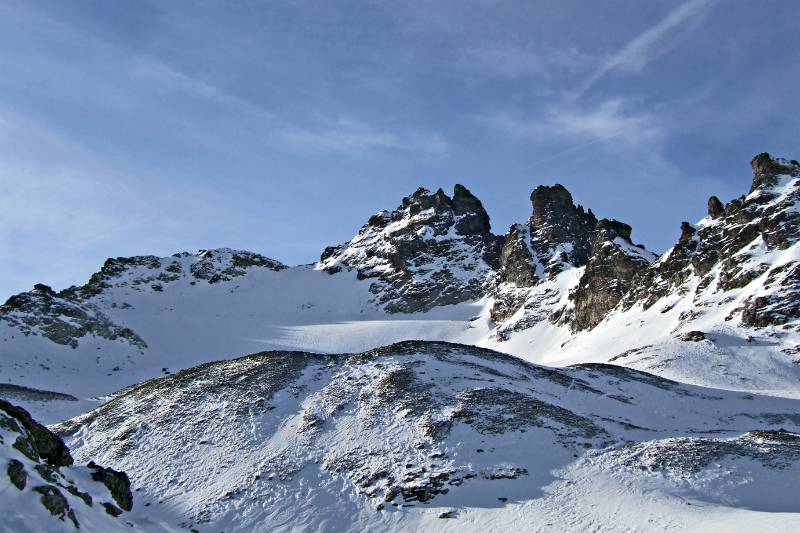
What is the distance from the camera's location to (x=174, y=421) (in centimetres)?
3822

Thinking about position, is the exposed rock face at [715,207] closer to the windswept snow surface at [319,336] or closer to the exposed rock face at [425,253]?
the windswept snow surface at [319,336]

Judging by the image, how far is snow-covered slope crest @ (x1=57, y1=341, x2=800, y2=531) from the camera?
2667 centimetres

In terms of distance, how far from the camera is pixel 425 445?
31.8 meters

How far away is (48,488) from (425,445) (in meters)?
18.2

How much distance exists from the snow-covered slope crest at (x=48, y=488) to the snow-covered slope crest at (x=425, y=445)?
644 cm

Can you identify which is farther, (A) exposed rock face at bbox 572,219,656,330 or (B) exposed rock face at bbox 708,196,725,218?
(A) exposed rock face at bbox 572,219,656,330

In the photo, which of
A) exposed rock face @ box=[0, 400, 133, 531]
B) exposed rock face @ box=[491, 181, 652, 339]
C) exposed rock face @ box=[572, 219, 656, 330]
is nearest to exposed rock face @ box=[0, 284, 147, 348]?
exposed rock face @ box=[491, 181, 652, 339]

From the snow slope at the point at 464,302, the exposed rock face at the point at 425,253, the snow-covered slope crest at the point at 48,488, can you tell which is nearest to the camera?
the snow-covered slope crest at the point at 48,488

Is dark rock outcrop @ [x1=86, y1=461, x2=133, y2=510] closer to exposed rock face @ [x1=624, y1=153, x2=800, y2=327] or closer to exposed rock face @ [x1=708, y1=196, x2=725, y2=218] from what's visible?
exposed rock face @ [x1=624, y1=153, x2=800, y2=327]

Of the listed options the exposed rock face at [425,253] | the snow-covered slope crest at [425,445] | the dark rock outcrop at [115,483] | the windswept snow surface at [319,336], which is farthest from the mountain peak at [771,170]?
the dark rock outcrop at [115,483]

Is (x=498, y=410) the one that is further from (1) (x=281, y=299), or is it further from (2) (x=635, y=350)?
(1) (x=281, y=299)

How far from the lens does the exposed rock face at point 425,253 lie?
138 meters

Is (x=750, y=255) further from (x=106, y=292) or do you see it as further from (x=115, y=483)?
(x=106, y=292)

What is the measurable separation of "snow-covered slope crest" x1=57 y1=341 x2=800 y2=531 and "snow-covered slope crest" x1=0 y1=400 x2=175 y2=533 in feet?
21.1
